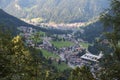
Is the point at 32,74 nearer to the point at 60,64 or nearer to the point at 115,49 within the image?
the point at 115,49

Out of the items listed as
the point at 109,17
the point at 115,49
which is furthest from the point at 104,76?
the point at 109,17

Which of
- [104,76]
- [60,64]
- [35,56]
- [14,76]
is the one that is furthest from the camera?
[60,64]

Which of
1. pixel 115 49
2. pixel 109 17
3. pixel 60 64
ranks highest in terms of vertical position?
pixel 109 17

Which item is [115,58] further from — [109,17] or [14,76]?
[14,76]

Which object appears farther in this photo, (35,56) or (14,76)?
(35,56)

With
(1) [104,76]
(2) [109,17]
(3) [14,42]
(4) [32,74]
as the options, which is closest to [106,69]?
(1) [104,76]

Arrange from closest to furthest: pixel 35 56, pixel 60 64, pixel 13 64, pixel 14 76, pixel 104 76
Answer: pixel 14 76 → pixel 13 64 → pixel 104 76 → pixel 35 56 → pixel 60 64

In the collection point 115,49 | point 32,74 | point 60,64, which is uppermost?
point 115,49

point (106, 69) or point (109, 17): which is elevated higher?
point (109, 17)

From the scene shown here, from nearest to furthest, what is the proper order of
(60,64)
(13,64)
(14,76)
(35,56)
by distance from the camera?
(14,76) → (13,64) → (35,56) → (60,64)
